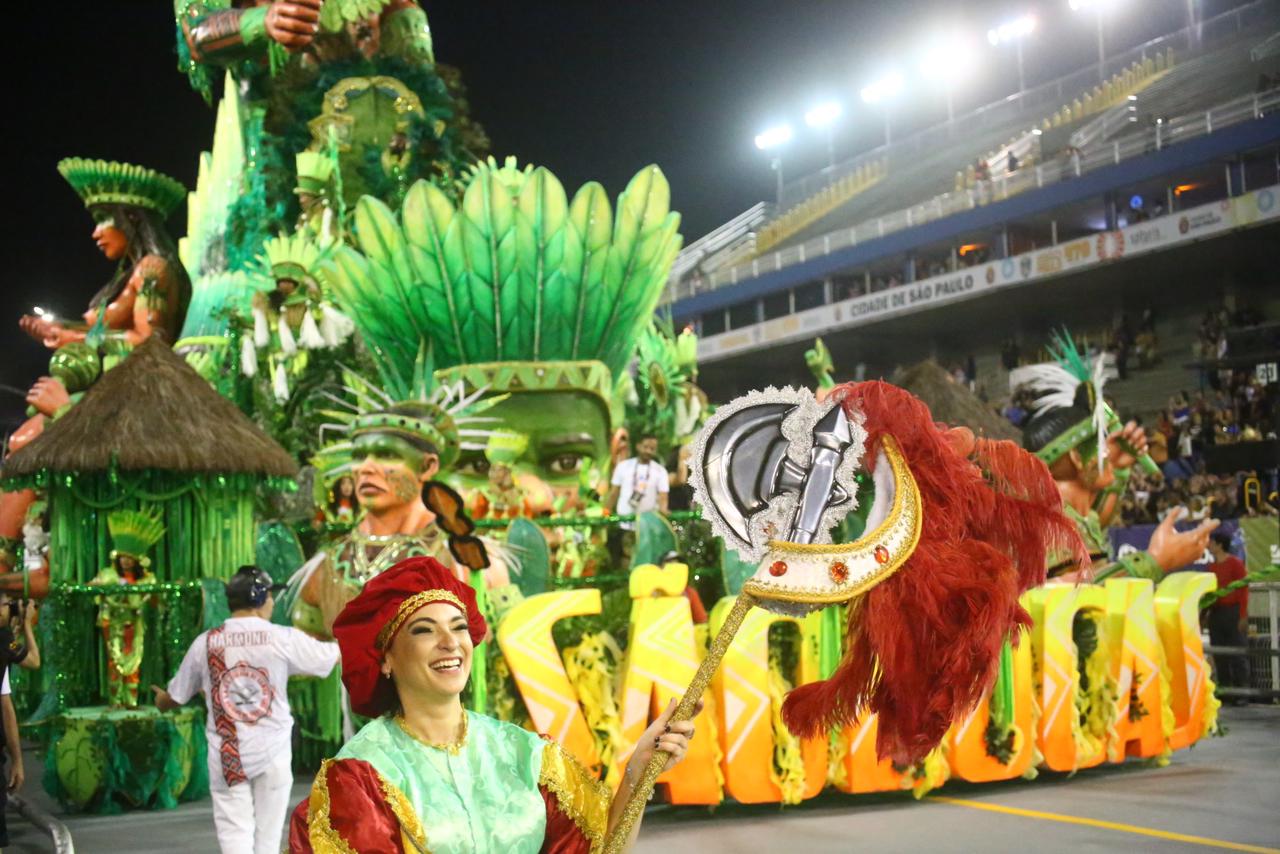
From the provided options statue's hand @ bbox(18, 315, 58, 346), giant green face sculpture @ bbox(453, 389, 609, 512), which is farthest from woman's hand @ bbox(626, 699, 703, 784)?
statue's hand @ bbox(18, 315, 58, 346)

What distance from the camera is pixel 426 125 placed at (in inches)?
715

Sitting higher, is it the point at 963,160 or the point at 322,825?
the point at 963,160

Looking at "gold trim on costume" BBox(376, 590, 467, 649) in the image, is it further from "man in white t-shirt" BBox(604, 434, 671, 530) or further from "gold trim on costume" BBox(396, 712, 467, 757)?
"man in white t-shirt" BBox(604, 434, 671, 530)

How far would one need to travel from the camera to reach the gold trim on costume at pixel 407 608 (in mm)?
2828

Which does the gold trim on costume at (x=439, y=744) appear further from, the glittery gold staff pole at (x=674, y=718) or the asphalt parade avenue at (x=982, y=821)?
the asphalt parade avenue at (x=982, y=821)

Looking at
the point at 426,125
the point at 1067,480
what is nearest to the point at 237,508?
Result: the point at 1067,480

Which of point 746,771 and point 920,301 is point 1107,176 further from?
point 746,771

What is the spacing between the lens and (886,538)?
3.00 meters

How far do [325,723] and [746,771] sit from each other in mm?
3233

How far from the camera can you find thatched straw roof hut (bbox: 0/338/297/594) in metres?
9.09

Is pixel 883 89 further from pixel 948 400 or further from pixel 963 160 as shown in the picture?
pixel 948 400

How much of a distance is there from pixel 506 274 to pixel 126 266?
6297 mm

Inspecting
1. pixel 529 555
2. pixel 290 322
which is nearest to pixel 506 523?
pixel 529 555

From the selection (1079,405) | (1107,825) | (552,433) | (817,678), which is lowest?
(1107,825)
